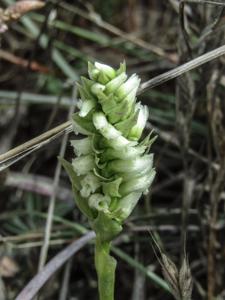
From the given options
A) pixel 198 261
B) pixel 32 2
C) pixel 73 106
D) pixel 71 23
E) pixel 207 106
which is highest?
pixel 71 23

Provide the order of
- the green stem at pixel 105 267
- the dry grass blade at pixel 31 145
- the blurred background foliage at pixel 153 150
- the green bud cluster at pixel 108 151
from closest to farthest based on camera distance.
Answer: the green bud cluster at pixel 108 151 < the green stem at pixel 105 267 < the dry grass blade at pixel 31 145 < the blurred background foliage at pixel 153 150

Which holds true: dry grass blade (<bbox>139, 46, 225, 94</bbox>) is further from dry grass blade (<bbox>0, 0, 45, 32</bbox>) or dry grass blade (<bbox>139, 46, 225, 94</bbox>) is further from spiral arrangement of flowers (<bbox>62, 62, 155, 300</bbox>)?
dry grass blade (<bbox>0, 0, 45, 32</bbox>)

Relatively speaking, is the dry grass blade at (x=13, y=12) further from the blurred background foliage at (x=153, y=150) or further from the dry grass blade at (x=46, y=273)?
the dry grass blade at (x=46, y=273)

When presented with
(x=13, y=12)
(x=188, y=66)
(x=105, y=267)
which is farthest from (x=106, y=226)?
(x=13, y=12)

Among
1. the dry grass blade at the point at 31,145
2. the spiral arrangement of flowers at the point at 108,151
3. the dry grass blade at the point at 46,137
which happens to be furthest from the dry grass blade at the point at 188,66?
the spiral arrangement of flowers at the point at 108,151

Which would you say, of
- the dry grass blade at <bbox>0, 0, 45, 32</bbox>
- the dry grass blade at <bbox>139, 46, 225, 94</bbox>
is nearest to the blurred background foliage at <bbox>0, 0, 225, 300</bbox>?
the dry grass blade at <bbox>0, 0, 45, 32</bbox>

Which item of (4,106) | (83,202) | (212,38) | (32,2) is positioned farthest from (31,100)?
(83,202)

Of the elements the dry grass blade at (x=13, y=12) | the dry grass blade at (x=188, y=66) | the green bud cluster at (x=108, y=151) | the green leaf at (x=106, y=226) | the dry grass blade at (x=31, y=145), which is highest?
the dry grass blade at (x=13, y=12)

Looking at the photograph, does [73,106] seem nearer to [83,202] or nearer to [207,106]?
[207,106]
